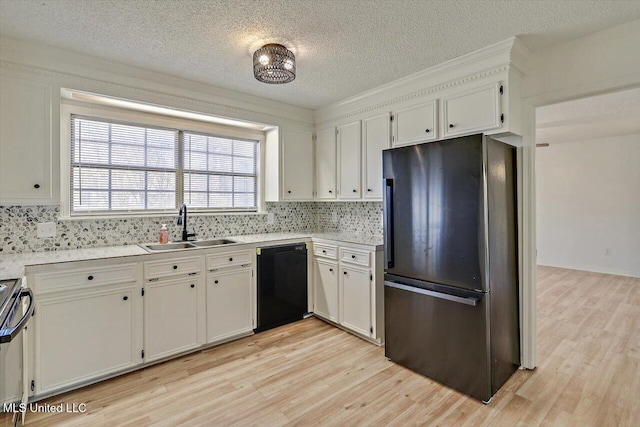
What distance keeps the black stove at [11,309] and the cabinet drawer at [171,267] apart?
830mm

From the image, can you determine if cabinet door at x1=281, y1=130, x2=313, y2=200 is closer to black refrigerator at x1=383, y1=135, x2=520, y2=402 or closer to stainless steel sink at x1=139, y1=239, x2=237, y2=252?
stainless steel sink at x1=139, y1=239, x2=237, y2=252

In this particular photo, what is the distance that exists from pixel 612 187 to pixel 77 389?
7863 millimetres

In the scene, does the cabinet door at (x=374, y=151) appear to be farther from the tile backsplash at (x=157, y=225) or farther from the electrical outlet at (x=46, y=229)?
the electrical outlet at (x=46, y=229)

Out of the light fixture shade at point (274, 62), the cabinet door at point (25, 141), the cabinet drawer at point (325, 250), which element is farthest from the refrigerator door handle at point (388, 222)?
the cabinet door at point (25, 141)

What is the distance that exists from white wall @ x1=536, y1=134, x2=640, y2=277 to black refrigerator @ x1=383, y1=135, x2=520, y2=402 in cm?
479

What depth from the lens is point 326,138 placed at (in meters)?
3.87

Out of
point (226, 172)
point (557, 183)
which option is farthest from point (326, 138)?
point (557, 183)

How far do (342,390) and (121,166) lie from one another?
2739mm

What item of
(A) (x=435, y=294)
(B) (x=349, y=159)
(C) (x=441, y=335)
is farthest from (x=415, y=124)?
(C) (x=441, y=335)

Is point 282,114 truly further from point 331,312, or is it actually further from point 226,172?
point 331,312

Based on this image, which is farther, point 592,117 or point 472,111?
point 592,117

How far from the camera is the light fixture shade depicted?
221 centimetres

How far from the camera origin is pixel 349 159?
356 centimetres

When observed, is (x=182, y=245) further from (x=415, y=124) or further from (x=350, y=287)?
(x=415, y=124)
